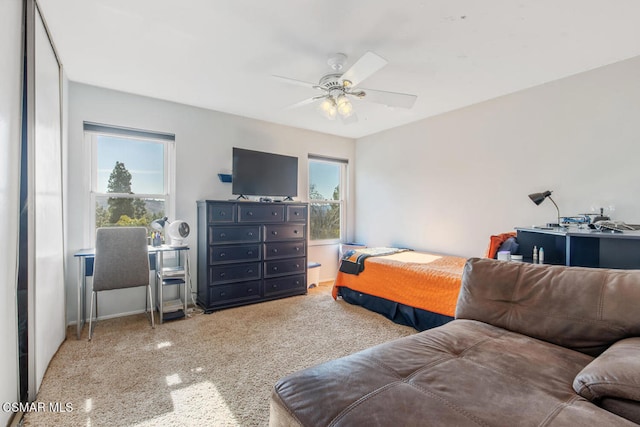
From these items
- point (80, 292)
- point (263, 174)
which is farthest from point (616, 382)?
point (80, 292)

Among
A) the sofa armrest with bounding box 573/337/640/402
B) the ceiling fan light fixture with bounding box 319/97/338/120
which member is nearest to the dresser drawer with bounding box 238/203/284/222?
the ceiling fan light fixture with bounding box 319/97/338/120

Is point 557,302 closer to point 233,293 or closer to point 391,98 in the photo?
point 391,98

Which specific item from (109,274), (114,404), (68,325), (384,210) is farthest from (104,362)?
(384,210)

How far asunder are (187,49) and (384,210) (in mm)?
3405

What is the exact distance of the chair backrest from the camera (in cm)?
275

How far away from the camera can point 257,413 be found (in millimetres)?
1723

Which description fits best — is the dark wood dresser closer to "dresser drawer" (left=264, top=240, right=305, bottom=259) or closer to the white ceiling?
"dresser drawer" (left=264, top=240, right=305, bottom=259)

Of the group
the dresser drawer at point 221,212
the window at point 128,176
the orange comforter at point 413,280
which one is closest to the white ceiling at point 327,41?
the window at point 128,176

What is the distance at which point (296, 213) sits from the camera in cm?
404

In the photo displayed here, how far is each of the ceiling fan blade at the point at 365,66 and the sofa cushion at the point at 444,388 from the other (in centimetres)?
170

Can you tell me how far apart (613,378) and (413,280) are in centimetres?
206

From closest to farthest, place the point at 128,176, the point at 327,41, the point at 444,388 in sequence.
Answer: the point at 444,388, the point at 327,41, the point at 128,176

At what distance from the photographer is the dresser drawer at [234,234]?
342 centimetres

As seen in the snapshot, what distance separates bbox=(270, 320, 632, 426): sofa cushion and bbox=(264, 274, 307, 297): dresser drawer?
2566mm
